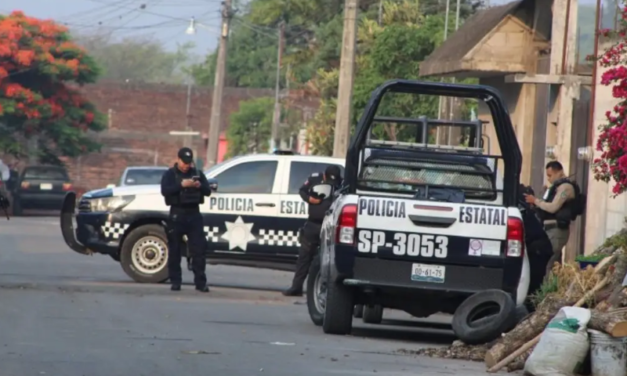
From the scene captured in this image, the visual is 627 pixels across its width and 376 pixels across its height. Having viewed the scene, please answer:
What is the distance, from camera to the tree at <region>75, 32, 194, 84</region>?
493ft

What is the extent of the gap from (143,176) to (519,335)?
89.8ft

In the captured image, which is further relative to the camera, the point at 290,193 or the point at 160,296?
the point at 290,193

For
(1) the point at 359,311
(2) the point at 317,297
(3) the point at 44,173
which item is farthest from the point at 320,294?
(3) the point at 44,173

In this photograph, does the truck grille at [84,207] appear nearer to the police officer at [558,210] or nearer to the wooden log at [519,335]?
the police officer at [558,210]

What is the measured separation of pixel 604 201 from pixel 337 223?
30.0 feet

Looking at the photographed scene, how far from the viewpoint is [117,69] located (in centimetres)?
14962

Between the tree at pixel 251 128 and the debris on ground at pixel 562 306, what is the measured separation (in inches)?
2082

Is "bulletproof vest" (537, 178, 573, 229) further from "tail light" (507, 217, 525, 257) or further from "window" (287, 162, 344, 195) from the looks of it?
"tail light" (507, 217, 525, 257)

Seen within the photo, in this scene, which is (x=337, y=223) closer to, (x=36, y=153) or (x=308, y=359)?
(x=308, y=359)

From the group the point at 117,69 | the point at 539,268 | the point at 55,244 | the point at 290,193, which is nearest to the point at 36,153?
the point at 55,244

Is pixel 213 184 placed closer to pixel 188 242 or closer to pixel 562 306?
pixel 188 242

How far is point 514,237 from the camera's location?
43.5ft

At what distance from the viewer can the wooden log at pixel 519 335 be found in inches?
451

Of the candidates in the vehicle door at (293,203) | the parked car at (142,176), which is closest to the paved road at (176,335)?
the vehicle door at (293,203)
